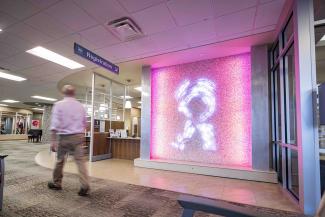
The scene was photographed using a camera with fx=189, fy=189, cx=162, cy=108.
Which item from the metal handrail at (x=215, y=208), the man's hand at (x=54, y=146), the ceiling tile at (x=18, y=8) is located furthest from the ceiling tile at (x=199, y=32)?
the metal handrail at (x=215, y=208)

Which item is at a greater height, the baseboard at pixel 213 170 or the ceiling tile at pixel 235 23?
the ceiling tile at pixel 235 23

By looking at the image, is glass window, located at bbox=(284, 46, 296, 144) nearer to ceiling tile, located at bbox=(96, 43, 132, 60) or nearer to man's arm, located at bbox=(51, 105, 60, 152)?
ceiling tile, located at bbox=(96, 43, 132, 60)

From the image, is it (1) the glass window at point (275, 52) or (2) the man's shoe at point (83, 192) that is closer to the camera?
(2) the man's shoe at point (83, 192)

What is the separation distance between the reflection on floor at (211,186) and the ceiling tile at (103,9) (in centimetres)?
307

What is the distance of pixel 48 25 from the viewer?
3.54 m

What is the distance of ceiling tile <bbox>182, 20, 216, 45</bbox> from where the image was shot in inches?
138

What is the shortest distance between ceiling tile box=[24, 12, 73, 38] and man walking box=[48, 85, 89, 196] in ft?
4.50

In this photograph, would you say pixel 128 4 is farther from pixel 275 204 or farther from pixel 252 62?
pixel 275 204

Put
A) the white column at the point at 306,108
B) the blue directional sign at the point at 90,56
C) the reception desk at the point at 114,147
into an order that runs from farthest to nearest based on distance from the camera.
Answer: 1. the reception desk at the point at 114,147
2. the blue directional sign at the point at 90,56
3. the white column at the point at 306,108

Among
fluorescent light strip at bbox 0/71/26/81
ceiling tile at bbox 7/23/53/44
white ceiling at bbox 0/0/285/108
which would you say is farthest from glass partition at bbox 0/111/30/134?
ceiling tile at bbox 7/23/53/44

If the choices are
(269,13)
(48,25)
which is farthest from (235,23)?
(48,25)

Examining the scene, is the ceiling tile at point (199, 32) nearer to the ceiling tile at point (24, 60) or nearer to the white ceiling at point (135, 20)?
the white ceiling at point (135, 20)

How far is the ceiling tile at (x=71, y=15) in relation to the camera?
3.00 m

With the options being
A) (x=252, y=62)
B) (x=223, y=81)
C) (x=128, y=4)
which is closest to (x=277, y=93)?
(x=252, y=62)
